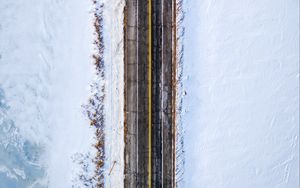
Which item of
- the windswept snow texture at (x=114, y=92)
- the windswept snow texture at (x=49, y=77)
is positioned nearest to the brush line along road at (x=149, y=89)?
the windswept snow texture at (x=114, y=92)

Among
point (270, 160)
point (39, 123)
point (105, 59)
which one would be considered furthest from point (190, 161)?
point (39, 123)

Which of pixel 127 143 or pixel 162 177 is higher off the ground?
pixel 127 143

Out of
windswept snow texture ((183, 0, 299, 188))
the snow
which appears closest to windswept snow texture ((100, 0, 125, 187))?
the snow

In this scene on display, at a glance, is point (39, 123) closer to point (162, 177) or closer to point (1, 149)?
point (1, 149)

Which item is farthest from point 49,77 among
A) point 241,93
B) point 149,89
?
point 241,93

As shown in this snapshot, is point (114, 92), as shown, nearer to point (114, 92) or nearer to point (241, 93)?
point (114, 92)

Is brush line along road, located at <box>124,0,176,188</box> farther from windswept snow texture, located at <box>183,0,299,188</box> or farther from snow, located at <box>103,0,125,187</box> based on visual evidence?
windswept snow texture, located at <box>183,0,299,188</box>

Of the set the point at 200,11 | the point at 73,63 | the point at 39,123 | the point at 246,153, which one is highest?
the point at 200,11
